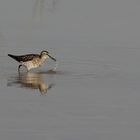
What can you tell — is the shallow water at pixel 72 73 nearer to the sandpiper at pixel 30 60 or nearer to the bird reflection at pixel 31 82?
the bird reflection at pixel 31 82

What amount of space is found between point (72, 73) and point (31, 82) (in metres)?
1.31

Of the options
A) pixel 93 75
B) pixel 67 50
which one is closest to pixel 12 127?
pixel 93 75

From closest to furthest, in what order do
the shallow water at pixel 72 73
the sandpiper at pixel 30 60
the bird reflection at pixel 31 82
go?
the shallow water at pixel 72 73, the bird reflection at pixel 31 82, the sandpiper at pixel 30 60

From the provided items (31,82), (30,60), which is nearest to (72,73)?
(30,60)

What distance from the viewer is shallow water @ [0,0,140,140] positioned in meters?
11.8

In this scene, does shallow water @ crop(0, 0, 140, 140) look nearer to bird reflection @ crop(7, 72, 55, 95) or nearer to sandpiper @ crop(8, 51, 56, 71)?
bird reflection @ crop(7, 72, 55, 95)

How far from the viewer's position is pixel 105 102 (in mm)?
13602

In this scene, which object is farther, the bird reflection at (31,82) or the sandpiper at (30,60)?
the sandpiper at (30,60)

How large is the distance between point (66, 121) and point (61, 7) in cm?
1266

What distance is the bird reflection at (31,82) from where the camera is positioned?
14.9 metres

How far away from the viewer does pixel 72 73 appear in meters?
16.7

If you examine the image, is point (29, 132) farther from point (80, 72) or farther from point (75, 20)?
point (75, 20)

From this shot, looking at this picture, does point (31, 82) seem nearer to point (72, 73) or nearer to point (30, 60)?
point (72, 73)

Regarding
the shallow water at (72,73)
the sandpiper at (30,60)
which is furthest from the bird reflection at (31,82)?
the sandpiper at (30,60)
